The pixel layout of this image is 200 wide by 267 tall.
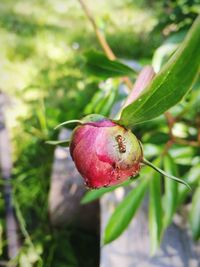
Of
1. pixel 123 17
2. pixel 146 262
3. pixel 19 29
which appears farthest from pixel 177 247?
pixel 123 17

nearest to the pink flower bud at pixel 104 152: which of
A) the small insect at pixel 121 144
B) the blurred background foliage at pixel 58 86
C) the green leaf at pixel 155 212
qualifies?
the small insect at pixel 121 144

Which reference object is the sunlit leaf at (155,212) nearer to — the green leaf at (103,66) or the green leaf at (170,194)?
the green leaf at (170,194)

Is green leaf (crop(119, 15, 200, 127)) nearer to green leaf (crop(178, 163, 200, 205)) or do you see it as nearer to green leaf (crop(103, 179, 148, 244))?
green leaf (crop(103, 179, 148, 244))

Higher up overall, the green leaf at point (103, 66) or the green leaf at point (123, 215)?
the green leaf at point (103, 66)

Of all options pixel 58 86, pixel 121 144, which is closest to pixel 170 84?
pixel 121 144

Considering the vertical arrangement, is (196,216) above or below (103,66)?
below

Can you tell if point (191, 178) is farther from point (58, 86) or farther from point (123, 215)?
point (58, 86)

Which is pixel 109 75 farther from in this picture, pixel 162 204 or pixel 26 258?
pixel 26 258
